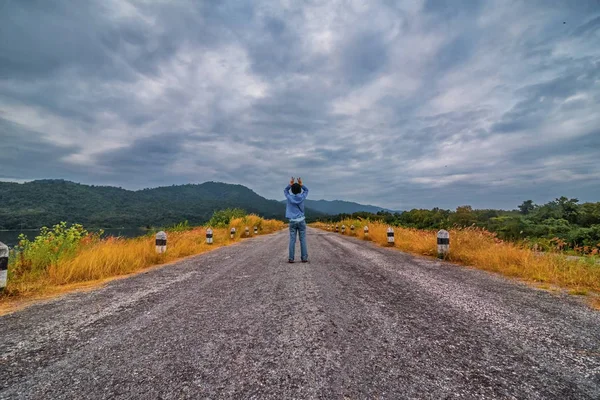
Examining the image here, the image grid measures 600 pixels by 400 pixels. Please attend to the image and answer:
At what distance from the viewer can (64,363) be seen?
1807 millimetres

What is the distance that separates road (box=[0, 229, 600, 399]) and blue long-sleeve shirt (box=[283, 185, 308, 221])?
11.0ft

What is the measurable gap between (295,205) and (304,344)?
5022 mm

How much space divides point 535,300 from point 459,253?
3.61m

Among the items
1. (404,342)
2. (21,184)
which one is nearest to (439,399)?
(404,342)

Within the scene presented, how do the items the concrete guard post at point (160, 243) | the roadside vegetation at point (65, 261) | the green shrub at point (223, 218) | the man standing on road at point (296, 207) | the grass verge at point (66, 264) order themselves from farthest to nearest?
1. the green shrub at point (223, 218)
2. the concrete guard post at point (160, 243)
3. the man standing on road at point (296, 207)
4. the roadside vegetation at point (65, 261)
5. the grass verge at point (66, 264)

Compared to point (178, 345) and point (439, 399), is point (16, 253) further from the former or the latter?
point (439, 399)

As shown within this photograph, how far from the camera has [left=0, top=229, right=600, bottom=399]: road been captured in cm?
149

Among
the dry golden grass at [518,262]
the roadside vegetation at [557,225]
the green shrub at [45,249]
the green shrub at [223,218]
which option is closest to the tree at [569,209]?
the roadside vegetation at [557,225]

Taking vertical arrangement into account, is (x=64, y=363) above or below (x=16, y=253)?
below

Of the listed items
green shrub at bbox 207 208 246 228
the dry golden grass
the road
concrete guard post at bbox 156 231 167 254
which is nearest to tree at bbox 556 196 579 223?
the dry golden grass

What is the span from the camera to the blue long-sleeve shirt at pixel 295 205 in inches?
273

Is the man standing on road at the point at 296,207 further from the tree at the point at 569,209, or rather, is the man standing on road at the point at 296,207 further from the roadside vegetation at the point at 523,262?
the tree at the point at 569,209

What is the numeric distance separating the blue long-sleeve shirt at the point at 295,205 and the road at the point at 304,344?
337cm

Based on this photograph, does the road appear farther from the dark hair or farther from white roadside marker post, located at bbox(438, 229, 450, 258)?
the dark hair
